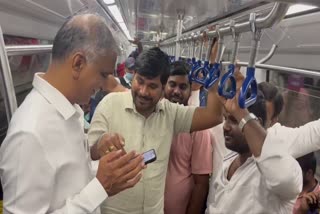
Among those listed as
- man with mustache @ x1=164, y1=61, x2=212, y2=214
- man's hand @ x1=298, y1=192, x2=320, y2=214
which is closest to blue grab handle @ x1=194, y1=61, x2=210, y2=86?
man with mustache @ x1=164, y1=61, x2=212, y2=214

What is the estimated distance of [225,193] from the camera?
1.54 meters

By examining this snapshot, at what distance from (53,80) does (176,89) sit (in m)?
1.43

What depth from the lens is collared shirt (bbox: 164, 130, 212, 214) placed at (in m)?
2.11

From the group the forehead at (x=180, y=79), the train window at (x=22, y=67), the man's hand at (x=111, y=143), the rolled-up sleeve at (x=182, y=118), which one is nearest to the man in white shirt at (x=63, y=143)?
the man's hand at (x=111, y=143)

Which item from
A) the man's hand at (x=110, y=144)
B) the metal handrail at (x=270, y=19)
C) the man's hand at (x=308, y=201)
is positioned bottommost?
the man's hand at (x=308, y=201)

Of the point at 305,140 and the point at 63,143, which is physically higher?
the point at 63,143

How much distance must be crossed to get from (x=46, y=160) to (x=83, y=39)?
0.42 meters

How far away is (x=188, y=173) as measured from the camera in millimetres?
2166

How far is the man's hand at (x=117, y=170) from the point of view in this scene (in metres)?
1.12

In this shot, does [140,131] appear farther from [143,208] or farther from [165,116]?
[143,208]

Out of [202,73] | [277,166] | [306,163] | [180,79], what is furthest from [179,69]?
[277,166]

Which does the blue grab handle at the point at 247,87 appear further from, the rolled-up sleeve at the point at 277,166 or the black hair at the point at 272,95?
the black hair at the point at 272,95

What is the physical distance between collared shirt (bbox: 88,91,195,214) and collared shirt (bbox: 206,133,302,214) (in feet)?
1.10

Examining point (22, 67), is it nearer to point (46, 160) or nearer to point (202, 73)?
point (202, 73)
